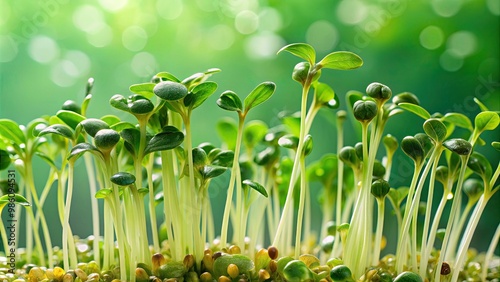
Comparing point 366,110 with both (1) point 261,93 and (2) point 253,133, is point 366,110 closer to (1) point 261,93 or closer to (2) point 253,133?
(1) point 261,93

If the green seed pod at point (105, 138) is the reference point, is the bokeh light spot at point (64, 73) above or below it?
above

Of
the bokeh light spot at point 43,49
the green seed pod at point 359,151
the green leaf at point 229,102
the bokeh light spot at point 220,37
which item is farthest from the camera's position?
the bokeh light spot at point 220,37

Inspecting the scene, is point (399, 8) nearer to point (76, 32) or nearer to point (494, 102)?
point (494, 102)

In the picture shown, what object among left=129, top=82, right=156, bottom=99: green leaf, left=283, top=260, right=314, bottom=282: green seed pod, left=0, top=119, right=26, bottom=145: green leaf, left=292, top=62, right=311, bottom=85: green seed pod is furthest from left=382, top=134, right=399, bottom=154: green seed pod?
left=0, top=119, right=26, bottom=145: green leaf

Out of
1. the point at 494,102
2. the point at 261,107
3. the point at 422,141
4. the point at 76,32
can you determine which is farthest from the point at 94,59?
the point at 494,102

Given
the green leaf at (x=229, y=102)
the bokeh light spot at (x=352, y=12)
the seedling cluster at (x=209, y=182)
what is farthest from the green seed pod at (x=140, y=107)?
the bokeh light spot at (x=352, y=12)

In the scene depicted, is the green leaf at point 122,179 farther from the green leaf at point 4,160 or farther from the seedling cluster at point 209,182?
the green leaf at point 4,160

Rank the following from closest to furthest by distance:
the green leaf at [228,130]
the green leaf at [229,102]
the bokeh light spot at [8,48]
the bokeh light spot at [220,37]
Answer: the green leaf at [229,102] < the green leaf at [228,130] < the bokeh light spot at [8,48] < the bokeh light spot at [220,37]
